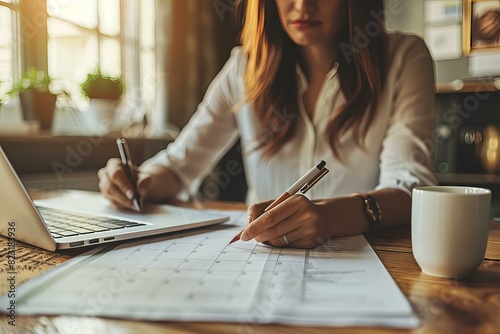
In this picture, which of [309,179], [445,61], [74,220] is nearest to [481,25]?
[445,61]

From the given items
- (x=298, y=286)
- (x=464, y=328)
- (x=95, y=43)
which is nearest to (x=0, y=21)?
(x=95, y=43)

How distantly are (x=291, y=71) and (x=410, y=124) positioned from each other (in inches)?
13.1

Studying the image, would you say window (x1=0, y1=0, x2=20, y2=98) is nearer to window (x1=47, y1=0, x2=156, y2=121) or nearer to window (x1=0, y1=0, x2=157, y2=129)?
window (x1=0, y1=0, x2=157, y2=129)

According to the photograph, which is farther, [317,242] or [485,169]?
[485,169]

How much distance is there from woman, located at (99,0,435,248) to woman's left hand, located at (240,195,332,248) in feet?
0.96

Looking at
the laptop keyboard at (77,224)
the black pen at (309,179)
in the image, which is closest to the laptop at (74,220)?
the laptop keyboard at (77,224)

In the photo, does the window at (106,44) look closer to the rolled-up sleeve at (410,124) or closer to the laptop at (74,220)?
the laptop at (74,220)

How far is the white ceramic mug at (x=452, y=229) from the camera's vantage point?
17.1 inches

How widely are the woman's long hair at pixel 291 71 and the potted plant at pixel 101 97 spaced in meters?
0.67

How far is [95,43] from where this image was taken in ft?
5.94

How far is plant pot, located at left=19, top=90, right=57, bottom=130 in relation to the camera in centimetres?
136

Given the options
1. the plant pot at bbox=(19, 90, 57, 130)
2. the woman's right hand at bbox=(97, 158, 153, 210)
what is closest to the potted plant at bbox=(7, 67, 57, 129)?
the plant pot at bbox=(19, 90, 57, 130)

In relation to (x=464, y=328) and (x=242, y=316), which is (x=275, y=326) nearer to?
(x=242, y=316)

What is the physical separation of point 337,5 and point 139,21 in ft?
4.52
